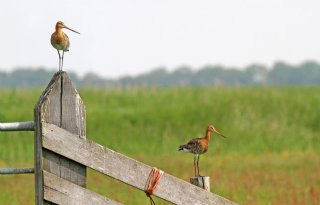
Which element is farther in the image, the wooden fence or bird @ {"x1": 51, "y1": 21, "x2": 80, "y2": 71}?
bird @ {"x1": 51, "y1": 21, "x2": 80, "y2": 71}

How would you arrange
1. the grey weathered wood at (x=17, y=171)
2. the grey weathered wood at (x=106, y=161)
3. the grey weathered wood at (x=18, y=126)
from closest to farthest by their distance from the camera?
the grey weathered wood at (x=106, y=161) < the grey weathered wood at (x=18, y=126) < the grey weathered wood at (x=17, y=171)

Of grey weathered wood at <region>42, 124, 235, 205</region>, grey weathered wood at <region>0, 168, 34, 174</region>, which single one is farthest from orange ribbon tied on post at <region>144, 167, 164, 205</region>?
grey weathered wood at <region>0, 168, 34, 174</region>

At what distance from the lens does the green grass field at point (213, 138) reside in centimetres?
1502

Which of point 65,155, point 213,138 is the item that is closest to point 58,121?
point 65,155

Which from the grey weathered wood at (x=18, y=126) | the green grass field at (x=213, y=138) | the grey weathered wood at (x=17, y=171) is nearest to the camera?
the grey weathered wood at (x=18, y=126)

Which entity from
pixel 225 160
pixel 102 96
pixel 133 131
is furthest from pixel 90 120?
pixel 225 160

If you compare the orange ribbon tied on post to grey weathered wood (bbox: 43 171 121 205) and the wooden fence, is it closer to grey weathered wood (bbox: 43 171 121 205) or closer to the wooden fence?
the wooden fence

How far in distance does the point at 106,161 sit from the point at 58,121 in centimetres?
39

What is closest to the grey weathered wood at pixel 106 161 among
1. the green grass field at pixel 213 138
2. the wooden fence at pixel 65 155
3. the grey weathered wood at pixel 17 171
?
the wooden fence at pixel 65 155

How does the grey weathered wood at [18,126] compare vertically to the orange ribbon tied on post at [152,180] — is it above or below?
above

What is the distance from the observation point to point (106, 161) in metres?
5.70

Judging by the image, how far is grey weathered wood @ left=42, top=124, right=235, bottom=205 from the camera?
5.61 meters

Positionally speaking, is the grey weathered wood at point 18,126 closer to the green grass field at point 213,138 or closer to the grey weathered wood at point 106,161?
the grey weathered wood at point 106,161

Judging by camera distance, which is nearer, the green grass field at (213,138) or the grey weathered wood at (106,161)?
the grey weathered wood at (106,161)
